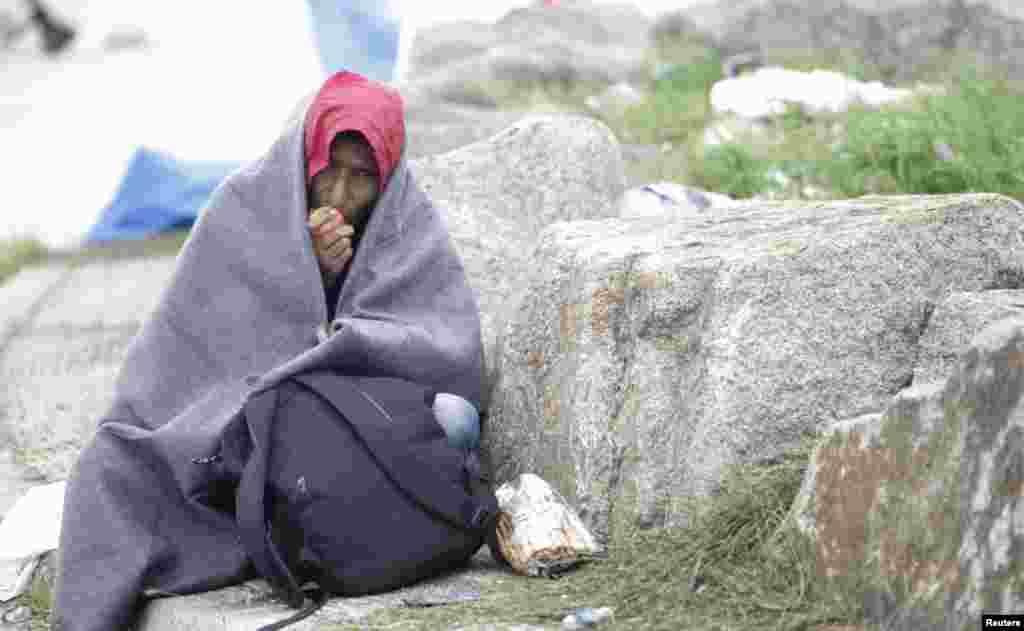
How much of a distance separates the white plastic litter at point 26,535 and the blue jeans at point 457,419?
1026mm

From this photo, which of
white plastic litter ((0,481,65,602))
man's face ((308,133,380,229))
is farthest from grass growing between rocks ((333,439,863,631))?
white plastic litter ((0,481,65,602))

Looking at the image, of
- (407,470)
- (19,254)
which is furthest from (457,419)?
(19,254)

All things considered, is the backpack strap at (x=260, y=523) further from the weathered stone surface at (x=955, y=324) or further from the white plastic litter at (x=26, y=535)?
the weathered stone surface at (x=955, y=324)

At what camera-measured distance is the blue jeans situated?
3.21m

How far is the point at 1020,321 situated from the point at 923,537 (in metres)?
0.36

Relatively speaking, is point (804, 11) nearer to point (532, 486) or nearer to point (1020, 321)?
point (532, 486)

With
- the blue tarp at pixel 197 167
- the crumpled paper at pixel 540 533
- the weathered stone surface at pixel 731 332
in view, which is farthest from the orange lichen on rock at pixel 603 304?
Answer: the blue tarp at pixel 197 167

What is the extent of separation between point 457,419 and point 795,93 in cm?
341

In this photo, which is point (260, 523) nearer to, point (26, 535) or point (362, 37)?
point (26, 535)

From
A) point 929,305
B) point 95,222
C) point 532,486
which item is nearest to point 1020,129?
point 929,305

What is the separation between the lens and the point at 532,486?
10.0ft

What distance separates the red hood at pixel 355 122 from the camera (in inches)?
133

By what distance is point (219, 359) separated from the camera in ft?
10.9

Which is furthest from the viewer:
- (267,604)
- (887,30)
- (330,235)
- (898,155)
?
(887,30)
